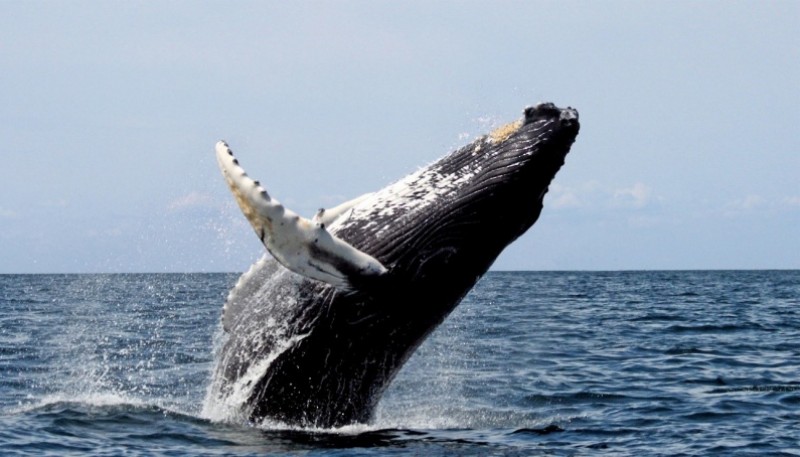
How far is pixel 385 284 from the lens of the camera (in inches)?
394

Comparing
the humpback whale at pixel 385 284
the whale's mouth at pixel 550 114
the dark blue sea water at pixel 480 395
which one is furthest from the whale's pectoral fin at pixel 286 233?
the whale's mouth at pixel 550 114

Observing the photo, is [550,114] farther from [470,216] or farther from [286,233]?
[286,233]

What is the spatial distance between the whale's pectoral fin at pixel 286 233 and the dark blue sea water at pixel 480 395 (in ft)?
5.43

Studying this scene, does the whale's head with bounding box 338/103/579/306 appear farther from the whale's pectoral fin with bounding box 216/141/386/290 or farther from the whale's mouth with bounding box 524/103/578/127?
the whale's pectoral fin with bounding box 216/141/386/290

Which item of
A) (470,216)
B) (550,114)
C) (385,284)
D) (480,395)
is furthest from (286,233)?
(480,395)

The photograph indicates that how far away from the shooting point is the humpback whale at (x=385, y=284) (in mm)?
10109

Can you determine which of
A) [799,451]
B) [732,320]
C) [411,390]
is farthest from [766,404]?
[732,320]

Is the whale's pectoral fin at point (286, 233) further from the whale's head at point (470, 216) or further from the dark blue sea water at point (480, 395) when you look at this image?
the dark blue sea water at point (480, 395)

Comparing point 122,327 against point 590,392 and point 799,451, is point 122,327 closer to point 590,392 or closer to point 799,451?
point 590,392

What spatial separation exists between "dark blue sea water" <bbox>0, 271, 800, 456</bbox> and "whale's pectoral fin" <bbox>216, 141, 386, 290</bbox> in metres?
1.66

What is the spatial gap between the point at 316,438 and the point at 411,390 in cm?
486

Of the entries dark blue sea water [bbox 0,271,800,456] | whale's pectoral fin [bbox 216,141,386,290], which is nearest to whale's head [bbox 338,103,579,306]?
whale's pectoral fin [bbox 216,141,386,290]

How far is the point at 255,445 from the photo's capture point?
991cm

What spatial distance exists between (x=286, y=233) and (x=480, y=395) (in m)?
6.65
